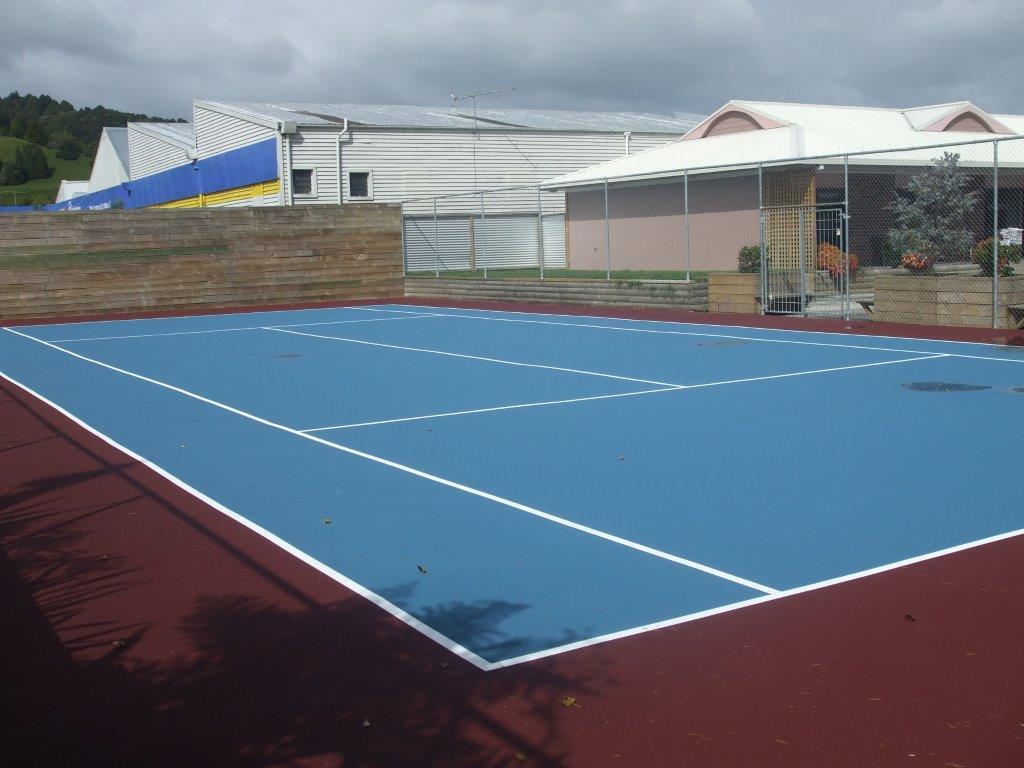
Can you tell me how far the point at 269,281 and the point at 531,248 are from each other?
37.6 ft

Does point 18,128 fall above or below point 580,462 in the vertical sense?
above

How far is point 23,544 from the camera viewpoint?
776 cm

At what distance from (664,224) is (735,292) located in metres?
10.5

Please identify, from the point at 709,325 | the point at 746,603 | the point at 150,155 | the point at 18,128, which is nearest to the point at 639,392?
the point at 746,603

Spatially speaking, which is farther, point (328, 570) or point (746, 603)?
point (328, 570)

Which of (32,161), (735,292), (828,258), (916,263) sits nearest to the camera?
(916,263)

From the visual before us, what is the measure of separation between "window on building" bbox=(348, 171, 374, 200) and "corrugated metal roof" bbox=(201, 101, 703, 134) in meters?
1.93

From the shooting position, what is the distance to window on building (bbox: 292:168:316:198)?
4016 centimetres

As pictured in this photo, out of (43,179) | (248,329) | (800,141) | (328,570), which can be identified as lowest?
(328,570)

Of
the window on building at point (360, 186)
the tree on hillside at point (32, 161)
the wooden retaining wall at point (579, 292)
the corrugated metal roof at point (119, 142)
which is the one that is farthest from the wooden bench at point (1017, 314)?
the tree on hillside at point (32, 161)

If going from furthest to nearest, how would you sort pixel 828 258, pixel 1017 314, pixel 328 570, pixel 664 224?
pixel 664 224 → pixel 828 258 → pixel 1017 314 → pixel 328 570

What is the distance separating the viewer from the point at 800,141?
31.3 meters

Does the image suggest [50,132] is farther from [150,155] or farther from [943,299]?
[943,299]

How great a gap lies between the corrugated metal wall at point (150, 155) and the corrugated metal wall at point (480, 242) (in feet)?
60.8
